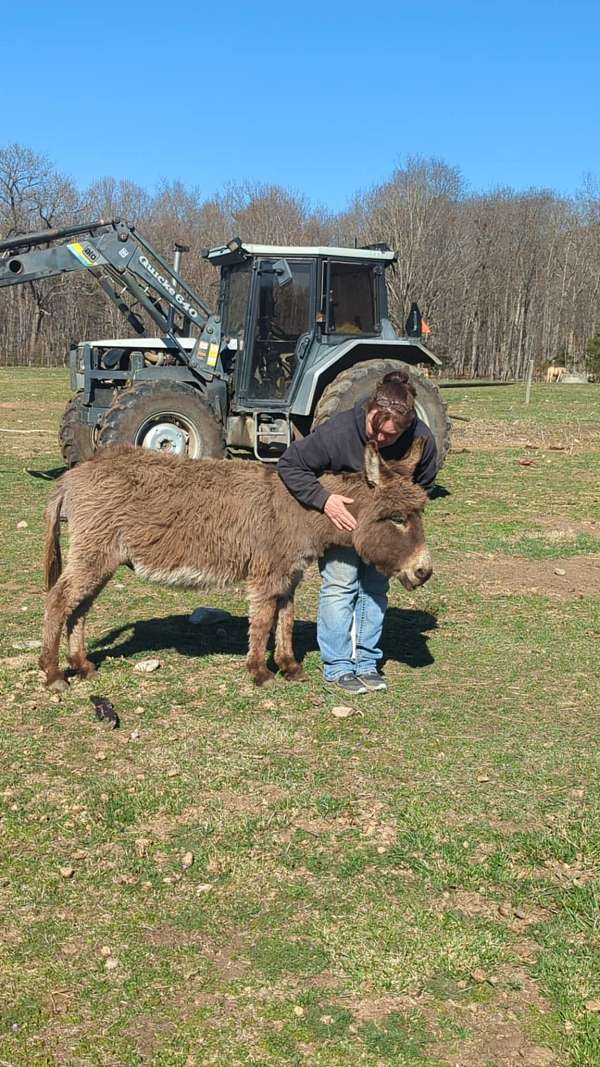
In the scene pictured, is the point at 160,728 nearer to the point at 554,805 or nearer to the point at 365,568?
the point at 365,568

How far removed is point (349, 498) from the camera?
6.23 m

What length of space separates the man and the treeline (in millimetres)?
46032

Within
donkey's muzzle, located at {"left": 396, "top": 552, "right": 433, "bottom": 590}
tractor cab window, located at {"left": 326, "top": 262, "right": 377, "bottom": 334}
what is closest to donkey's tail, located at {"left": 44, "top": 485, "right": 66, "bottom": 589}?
donkey's muzzle, located at {"left": 396, "top": 552, "right": 433, "bottom": 590}

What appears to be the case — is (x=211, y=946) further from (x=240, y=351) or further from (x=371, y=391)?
(x=240, y=351)

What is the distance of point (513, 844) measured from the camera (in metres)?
4.46

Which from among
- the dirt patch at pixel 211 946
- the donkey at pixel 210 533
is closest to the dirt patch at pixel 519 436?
the donkey at pixel 210 533

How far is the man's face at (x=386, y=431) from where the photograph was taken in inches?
232

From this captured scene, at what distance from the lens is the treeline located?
Answer: 181 feet

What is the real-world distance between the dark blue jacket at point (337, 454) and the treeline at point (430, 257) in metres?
46.0

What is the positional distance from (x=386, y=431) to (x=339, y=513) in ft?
1.89

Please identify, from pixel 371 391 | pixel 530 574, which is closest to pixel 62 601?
pixel 530 574

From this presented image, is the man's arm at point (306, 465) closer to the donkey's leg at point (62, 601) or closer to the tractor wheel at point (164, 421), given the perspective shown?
the donkey's leg at point (62, 601)

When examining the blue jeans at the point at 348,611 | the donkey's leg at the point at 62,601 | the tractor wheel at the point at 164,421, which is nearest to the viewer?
the donkey's leg at the point at 62,601

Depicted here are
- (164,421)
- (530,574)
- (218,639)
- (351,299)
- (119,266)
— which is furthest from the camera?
(119,266)
